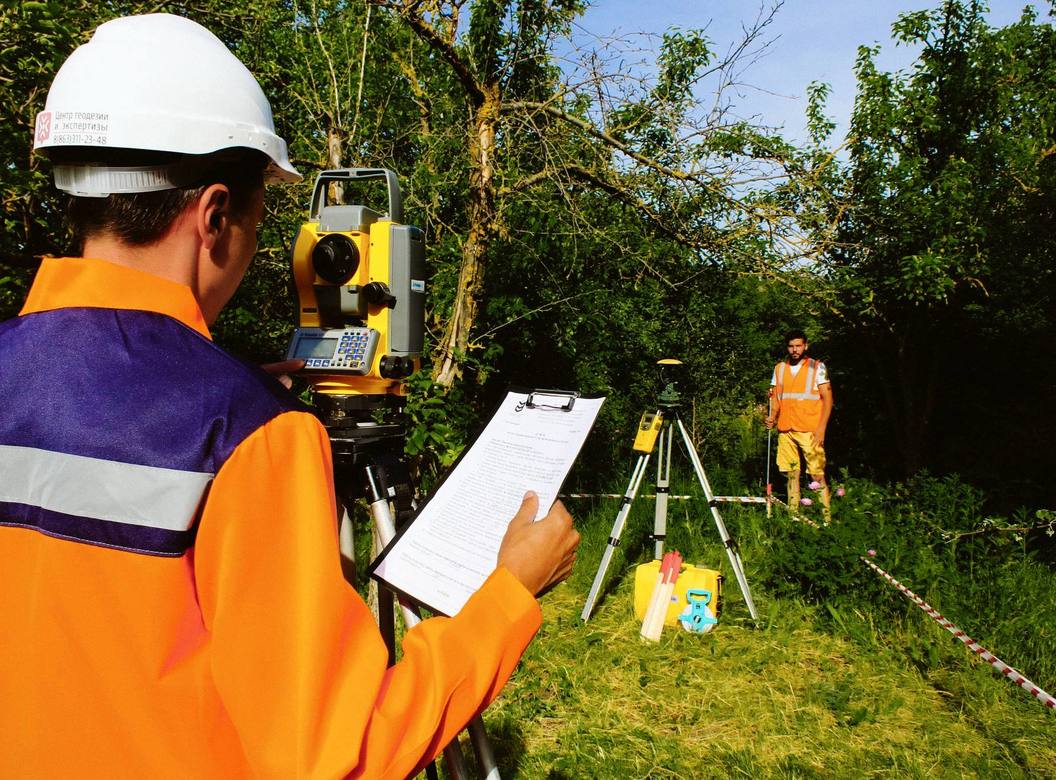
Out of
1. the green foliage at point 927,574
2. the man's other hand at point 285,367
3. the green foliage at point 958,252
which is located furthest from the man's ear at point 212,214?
the green foliage at point 958,252

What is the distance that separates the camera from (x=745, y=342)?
→ 31.3ft

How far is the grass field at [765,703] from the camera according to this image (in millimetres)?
2635

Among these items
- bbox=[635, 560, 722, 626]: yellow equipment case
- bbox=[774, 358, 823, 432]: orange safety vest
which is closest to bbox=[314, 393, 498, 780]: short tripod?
bbox=[635, 560, 722, 626]: yellow equipment case

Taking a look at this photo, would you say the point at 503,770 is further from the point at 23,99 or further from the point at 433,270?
the point at 23,99

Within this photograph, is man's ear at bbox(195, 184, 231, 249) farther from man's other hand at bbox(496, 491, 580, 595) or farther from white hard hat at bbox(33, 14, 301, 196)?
man's other hand at bbox(496, 491, 580, 595)

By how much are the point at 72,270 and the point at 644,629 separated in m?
3.46

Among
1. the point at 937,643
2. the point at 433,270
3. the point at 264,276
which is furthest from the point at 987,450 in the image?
the point at 264,276

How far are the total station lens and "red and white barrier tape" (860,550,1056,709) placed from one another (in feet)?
9.88

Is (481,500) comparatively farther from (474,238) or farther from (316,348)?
(474,238)

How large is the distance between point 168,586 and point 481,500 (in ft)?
1.94

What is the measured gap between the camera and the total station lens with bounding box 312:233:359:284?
2.00 meters

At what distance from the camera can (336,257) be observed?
2.00 meters

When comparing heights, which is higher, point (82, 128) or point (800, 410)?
point (82, 128)

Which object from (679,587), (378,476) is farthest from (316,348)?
(679,587)
